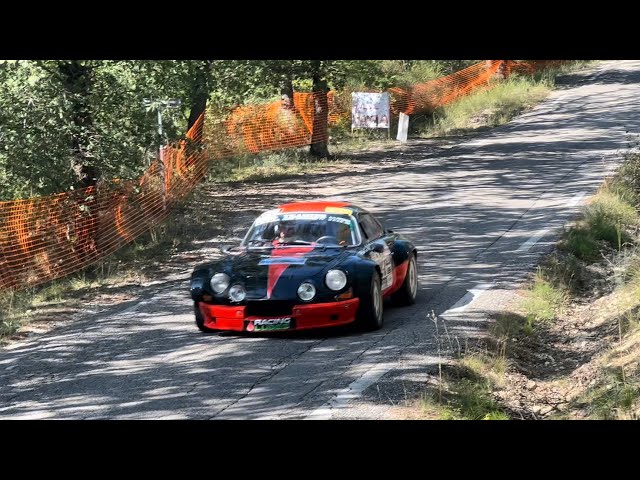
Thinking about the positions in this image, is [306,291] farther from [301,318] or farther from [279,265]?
[279,265]

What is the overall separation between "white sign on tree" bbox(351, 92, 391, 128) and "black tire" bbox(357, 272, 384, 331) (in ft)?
60.5

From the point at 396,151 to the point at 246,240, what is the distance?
1695cm

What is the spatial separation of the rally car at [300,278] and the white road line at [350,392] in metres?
1.36

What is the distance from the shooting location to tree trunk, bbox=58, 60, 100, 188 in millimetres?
16203

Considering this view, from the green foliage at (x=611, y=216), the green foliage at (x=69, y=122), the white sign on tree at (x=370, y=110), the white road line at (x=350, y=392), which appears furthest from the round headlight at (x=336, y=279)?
the white sign on tree at (x=370, y=110)

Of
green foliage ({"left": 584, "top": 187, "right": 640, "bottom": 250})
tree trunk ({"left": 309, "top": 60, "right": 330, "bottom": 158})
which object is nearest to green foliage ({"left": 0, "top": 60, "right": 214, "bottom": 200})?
green foliage ({"left": 584, "top": 187, "right": 640, "bottom": 250})

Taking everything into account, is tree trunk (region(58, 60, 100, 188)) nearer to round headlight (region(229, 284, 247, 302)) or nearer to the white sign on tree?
round headlight (region(229, 284, 247, 302))

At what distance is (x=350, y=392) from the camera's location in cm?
869

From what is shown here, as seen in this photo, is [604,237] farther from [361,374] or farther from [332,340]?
[361,374]

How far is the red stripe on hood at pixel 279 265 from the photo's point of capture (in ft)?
35.3

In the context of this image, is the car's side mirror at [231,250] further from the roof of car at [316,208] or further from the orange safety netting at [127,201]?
the orange safety netting at [127,201]


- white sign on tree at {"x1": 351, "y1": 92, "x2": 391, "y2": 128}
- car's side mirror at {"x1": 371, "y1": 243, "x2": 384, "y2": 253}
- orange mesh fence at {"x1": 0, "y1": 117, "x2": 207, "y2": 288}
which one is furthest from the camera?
white sign on tree at {"x1": 351, "y1": 92, "x2": 391, "y2": 128}

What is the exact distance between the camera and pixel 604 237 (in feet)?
54.1
